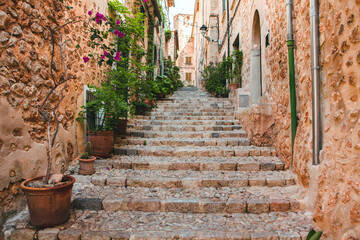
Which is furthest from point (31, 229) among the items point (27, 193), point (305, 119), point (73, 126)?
point (305, 119)

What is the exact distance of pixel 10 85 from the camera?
7.84ft

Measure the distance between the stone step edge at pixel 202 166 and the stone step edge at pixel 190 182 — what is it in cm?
41

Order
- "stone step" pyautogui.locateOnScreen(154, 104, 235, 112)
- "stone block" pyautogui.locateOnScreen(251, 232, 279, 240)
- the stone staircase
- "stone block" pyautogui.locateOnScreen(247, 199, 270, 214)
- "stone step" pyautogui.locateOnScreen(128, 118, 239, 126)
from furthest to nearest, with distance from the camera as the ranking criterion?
"stone step" pyautogui.locateOnScreen(154, 104, 235, 112), "stone step" pyautogui.locateOnScreen(128, 118, 239, 126), "stone block" pyautogui.locateOnScreen(247, 199, 270, 214), the stone staircase, "stone block" pyautogui.locateOnScreen(251, 232, 279, 240)

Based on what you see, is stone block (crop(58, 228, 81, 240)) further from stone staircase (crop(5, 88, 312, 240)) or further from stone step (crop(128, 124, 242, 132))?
stone step (crop(128, 124, 242, 132))

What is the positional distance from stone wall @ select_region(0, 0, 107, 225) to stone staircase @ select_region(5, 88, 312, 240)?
17.4 inches

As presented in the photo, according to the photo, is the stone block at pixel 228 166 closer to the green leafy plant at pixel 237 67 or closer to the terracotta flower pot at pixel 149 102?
the terracotta flower pot at pixel 149 102

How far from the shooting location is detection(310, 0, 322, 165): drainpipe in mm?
2504

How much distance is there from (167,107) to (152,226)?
5.27 meters

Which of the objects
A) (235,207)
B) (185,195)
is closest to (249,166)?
(235,207)

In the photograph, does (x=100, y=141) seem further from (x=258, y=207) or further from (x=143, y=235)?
(x=258, y=207)

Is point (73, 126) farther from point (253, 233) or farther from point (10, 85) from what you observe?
point (253, 233)

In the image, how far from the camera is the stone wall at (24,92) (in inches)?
91.4

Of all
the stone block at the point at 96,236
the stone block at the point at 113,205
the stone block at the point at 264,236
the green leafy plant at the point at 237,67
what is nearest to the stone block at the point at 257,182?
the stone block at the point at 264,236

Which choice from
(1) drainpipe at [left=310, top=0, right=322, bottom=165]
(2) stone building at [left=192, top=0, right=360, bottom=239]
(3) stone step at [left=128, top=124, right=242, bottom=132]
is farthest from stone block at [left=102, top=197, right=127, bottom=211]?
(3) stone step at [left=128, top=124, right=242, bottom=132]
